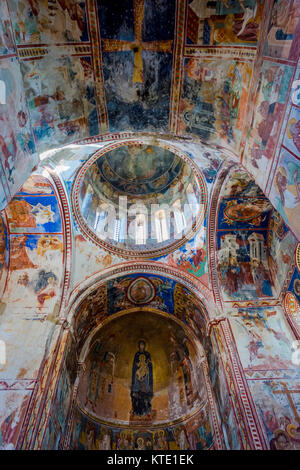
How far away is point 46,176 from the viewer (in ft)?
35.7

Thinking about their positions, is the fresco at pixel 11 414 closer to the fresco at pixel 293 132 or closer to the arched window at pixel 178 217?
the arched window at pixel 178 217

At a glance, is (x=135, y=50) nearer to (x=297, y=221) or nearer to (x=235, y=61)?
(x=235, y=61)

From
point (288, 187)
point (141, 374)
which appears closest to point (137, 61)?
point (288, 187)

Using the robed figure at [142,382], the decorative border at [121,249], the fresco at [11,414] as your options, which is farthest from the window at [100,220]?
the fresco at [11,414]

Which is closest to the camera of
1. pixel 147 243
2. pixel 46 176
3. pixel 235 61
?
pixel 235 61

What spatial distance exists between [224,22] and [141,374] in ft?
48.7

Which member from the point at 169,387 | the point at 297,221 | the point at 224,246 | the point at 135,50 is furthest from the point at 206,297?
the point at 135,50

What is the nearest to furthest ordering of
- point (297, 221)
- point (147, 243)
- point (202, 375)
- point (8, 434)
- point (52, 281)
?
point (297, 221) → point (8, 434) → point (52, 281) → point (202, 375) → point (147, 243)

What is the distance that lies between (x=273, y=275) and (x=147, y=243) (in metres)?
5.78

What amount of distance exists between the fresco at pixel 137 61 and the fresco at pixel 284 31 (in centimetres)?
222

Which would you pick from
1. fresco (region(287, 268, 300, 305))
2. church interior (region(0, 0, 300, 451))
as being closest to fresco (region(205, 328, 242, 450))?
church interior (region(0, 0, 300, 451))

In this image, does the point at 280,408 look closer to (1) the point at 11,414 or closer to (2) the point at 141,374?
(2) the point at 141,374

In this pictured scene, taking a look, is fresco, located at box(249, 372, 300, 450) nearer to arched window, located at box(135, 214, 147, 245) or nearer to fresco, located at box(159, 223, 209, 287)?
fresco, located at box(159, 223, 209, 287)

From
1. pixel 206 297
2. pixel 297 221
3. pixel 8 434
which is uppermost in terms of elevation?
pixel 206 297
